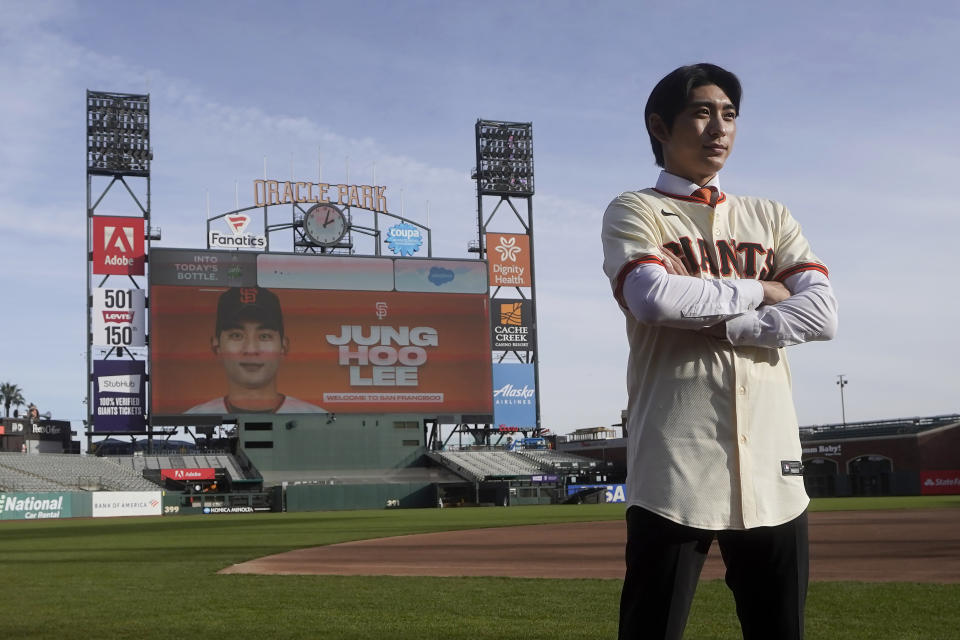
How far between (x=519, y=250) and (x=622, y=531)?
136 ft

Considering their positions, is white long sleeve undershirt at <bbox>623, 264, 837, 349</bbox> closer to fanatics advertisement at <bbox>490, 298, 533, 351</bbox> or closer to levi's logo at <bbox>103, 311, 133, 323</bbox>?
levi's logo at <bbox>103, 311, 133, 323</bbox>

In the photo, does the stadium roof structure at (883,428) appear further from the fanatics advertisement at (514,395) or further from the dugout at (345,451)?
Result: the dugout at (345,451)

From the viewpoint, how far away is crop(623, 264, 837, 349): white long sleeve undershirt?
8.64 ft

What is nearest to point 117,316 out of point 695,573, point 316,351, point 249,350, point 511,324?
point 249,350

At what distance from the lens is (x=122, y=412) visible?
5197cm

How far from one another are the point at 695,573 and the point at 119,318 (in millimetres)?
53123

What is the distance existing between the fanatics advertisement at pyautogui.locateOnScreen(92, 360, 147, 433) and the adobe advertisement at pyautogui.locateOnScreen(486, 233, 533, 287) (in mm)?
20539

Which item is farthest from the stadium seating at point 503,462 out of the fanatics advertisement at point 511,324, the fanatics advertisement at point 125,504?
the fanatics advertisement at point 125,504

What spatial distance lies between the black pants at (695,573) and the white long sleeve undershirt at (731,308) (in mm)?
504

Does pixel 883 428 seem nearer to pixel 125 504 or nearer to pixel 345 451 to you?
pixel 345 451

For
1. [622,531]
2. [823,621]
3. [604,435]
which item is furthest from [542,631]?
[604,435]

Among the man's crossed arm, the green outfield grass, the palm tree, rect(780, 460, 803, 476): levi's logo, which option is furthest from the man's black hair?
the palm tree

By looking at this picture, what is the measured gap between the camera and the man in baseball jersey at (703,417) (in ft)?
8.70

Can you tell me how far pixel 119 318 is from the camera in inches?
2057
